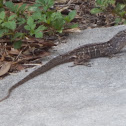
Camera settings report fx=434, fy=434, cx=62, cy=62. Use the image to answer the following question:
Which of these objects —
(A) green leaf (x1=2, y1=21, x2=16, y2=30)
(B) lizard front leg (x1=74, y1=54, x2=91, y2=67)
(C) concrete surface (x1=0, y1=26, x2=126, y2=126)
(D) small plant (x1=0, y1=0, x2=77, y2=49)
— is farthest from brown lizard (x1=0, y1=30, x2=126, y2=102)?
(A) green leaf (x1=2, y1=21, x2=16, y2=30)

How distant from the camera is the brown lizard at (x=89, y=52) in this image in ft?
24.1

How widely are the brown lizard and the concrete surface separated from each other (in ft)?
0.37

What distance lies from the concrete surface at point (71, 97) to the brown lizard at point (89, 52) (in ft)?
0.37

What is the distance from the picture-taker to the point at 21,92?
627cm

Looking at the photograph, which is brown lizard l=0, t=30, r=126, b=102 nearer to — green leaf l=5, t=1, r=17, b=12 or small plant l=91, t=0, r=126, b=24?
small plant l=91, t=0, r=126, b=24

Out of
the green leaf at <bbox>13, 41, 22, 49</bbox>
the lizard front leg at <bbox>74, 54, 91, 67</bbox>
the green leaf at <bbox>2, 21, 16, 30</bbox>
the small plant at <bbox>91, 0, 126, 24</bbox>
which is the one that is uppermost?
the green leaf at <bbox>2, 21, 16, 30</bbox>

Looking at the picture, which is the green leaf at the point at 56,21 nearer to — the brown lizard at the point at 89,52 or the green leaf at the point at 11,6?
the brown lizard at the point at 89,52

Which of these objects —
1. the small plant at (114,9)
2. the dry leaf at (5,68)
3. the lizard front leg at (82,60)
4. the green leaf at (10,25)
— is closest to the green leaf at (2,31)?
the green leaf at (10,25)

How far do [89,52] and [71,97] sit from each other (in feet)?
7.35

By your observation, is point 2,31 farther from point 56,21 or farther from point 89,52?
point 89,52

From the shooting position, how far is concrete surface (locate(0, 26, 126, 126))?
4.91 meters

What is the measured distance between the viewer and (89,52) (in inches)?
311

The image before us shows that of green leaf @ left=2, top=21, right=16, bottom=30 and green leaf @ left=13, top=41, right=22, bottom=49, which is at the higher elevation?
green leaf @ left=2, top=21, right=16, bottom=30

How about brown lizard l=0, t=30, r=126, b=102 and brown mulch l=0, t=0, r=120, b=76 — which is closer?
brown lizard l=0, t=30, r=126, b=102
